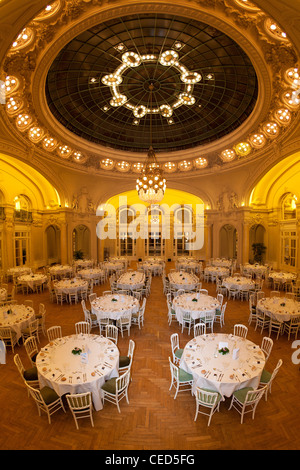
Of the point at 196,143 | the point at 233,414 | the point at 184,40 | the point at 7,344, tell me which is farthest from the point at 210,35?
the point at 7,344

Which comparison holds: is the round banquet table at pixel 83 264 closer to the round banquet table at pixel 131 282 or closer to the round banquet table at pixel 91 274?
the round banquet table at pixel 91 274

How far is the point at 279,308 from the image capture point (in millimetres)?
8000

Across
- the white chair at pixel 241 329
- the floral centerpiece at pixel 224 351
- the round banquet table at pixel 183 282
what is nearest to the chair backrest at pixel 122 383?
the floral centerpiece at pixel 224 351

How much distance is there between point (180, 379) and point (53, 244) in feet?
63.3

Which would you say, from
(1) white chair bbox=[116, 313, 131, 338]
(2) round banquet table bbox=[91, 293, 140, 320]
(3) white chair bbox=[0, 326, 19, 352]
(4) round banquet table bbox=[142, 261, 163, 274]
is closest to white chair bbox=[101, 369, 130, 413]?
(1) white chair bbox=[116, 313, 131, 338]

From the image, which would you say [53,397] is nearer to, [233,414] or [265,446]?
[233,414]

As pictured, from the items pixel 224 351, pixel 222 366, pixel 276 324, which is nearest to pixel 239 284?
pixel 276 324

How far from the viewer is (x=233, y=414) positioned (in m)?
4.63

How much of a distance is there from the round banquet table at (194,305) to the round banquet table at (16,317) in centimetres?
486

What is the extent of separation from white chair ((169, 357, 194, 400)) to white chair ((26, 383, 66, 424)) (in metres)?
2.29

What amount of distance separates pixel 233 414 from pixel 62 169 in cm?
1796

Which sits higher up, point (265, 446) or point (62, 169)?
point (62, 169)
